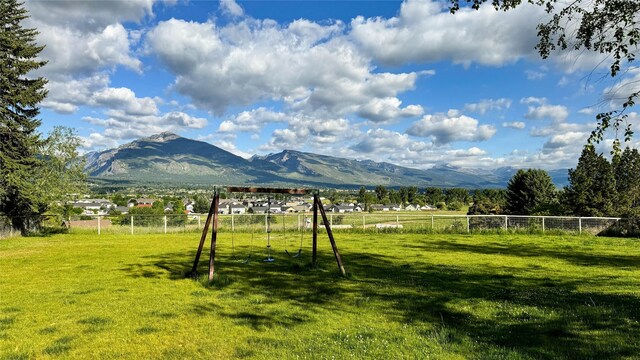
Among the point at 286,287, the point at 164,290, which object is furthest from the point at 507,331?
the point at 164,290

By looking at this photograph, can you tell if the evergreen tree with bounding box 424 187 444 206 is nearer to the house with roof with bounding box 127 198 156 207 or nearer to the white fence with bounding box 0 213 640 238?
the house with roof with bounding box 127 198 156 207

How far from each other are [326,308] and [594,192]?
221ft

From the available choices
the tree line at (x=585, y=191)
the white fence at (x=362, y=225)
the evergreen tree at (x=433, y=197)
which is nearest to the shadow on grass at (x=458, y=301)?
the white fence at (x=362, y=225)

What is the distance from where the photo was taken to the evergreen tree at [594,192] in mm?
59656

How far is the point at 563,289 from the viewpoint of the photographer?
10516 mm

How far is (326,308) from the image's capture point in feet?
29.1

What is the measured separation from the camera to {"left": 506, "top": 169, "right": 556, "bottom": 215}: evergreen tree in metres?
71.9

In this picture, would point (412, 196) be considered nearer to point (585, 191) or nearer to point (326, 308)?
point (585, 191)

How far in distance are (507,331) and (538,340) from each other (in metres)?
0.57

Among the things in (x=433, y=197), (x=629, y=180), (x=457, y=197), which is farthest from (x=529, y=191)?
(x=433, y=197)

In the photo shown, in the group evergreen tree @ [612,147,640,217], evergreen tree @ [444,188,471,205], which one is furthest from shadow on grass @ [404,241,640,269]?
evergreen tree @ [444,188,471,205]

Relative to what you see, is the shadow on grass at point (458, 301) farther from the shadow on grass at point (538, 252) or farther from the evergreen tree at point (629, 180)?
the evergreen tree at point (629, 180)

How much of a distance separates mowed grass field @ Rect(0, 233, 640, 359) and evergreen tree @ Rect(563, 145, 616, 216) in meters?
51.2

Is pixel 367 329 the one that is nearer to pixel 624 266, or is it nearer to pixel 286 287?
pixel 286 287
